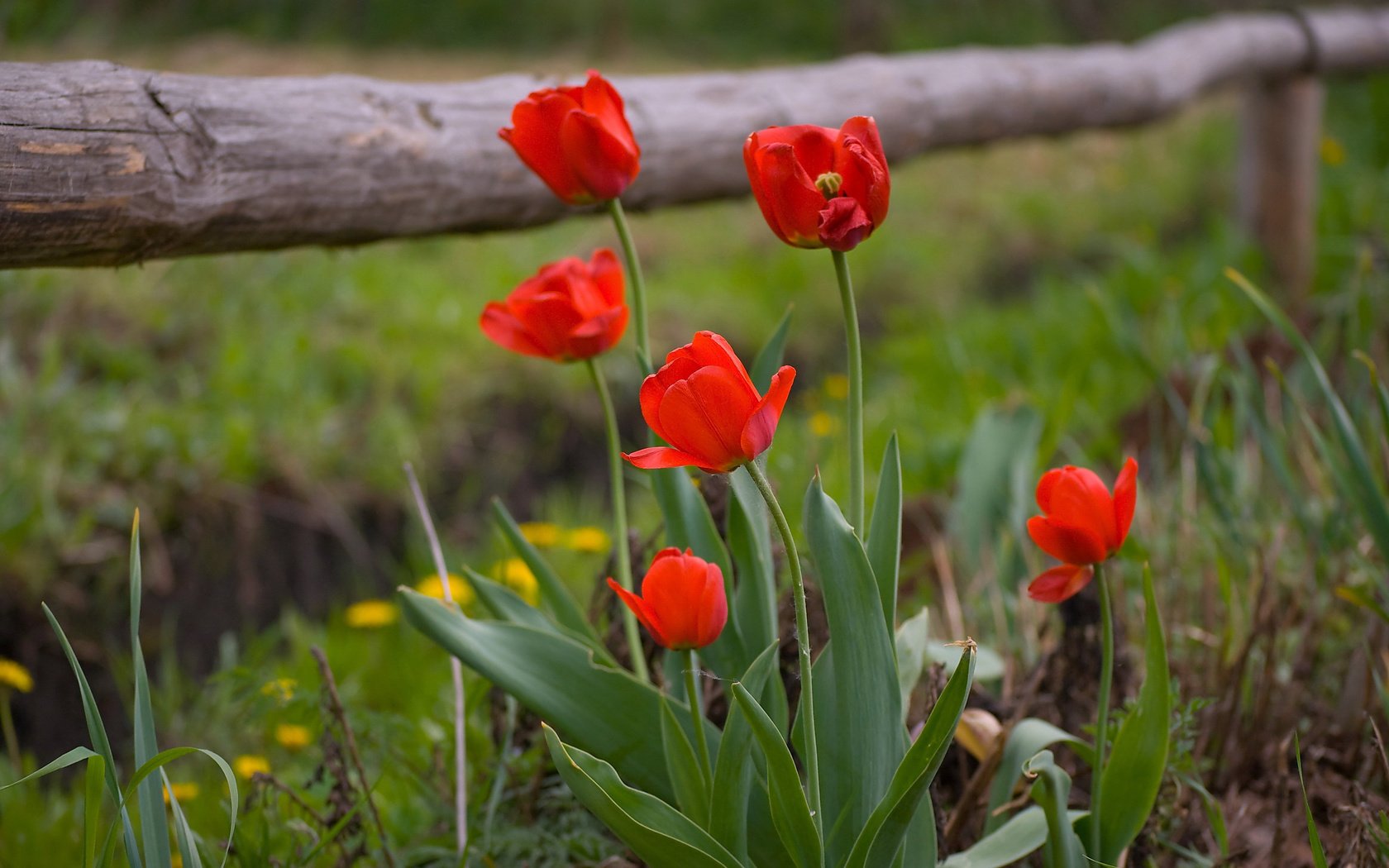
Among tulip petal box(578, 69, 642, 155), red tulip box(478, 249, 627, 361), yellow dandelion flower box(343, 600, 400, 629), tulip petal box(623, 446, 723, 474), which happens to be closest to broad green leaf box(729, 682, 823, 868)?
tulip petal box(623, 446, 723, 474)

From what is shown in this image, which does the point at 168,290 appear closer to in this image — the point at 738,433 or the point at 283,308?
the point at 283,308

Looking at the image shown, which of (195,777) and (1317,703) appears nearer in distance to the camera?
(1317,703)

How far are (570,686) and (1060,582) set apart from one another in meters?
0.42

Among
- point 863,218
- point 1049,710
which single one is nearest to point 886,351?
point 1049,710

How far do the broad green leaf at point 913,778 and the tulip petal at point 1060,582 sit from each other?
0.54ft

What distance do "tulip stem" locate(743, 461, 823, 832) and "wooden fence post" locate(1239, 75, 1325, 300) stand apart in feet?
12.1

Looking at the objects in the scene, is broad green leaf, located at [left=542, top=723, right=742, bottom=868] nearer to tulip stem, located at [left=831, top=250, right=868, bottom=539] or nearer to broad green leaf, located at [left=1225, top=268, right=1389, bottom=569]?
tulip stem, located at [left=831, top=250, right=868, bottom=539]

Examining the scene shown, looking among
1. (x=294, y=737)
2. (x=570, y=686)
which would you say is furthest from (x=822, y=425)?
(x=570, y=686)

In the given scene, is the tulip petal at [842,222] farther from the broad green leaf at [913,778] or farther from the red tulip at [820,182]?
the broad green leaf at [913,778]

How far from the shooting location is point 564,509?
2715 mm

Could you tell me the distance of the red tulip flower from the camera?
2.61ft

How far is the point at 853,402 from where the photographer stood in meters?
0.84

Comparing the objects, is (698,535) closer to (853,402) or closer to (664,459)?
(853,402)

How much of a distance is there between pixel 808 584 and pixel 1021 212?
446 centimetres
